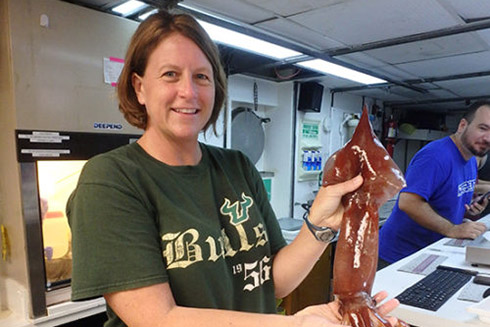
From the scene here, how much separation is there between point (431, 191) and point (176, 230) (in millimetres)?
1807

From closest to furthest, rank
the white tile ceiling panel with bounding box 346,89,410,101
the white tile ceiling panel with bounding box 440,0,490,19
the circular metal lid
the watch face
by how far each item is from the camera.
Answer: the watch face
the white tile ceiling panel with bounding box 440,0,490,19
the circular metal lid
the white tile ceiling panel with bounding box 346,89,410,101

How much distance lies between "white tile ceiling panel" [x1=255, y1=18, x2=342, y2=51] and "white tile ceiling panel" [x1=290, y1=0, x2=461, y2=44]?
6 cm

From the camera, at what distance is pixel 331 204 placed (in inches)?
31.7

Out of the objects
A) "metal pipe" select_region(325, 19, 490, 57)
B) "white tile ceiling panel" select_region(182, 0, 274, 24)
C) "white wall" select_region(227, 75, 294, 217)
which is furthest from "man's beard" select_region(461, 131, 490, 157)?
"white wall" select_region(227, 75, 294, 217)

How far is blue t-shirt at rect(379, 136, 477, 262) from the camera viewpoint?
202cm

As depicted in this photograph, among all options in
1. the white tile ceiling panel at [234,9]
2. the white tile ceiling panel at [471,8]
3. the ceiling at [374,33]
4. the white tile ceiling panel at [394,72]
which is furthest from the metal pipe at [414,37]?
the white tile ceiling panel at [234,9]

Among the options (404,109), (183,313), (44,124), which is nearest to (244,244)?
(183,313)

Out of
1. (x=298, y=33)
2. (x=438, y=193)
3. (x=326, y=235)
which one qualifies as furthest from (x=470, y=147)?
(x=326, y=235)

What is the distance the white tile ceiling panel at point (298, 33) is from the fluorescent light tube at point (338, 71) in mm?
244

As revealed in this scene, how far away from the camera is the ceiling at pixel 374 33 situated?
180 centimetres

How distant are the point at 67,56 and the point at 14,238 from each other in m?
0.83

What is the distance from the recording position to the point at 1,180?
5.04 ft

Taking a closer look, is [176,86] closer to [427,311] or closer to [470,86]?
[427,311]

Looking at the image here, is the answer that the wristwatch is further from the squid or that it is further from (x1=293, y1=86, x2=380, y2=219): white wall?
(x1=293, y1=86, x2=380, y2=219): white wall
